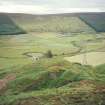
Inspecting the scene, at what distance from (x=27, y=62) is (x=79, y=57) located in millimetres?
1328

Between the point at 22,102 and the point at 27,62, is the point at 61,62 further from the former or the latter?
the point at 22,102

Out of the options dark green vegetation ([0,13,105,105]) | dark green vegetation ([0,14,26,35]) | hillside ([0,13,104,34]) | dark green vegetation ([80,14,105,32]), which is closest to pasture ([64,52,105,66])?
dark green vegetation ([0,13,105,105])

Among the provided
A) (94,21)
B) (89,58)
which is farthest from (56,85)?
(94,21)

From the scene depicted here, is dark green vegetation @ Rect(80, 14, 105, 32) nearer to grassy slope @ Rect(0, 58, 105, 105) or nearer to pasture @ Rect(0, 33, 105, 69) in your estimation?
pasture @ Rect(0, 33, 105, 69)

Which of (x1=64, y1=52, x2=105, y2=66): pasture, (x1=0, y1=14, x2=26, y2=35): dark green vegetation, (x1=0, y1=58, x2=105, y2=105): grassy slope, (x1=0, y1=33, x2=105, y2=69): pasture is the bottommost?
(x1=0, y1=58, x2=105, y2=105): grassy slope

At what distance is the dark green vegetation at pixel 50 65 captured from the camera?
27.6 feet

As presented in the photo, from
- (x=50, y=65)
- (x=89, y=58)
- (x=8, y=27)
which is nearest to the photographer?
(x=50, y=65)

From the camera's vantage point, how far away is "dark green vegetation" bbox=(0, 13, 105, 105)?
8.42 metres

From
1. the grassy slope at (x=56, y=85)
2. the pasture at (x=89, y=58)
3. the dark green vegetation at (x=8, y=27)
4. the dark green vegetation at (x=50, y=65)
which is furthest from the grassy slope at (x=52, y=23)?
the grassy slope at (x=56, y=85)

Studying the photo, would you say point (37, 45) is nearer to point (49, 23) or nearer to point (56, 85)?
point (49, 23)

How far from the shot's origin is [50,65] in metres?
9.01

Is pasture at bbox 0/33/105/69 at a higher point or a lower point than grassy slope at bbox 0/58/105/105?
higher

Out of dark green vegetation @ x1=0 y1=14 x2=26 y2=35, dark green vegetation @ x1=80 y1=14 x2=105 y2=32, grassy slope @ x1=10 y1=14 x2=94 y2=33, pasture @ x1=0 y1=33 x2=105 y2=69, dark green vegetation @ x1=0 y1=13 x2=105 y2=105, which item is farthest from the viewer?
dark green vegetation @ x1=80 y1=14 x2=105 y2=32

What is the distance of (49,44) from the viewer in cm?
946
